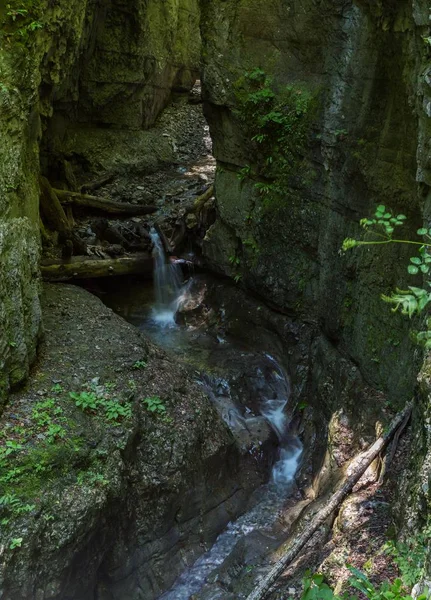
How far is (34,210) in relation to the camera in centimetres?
776

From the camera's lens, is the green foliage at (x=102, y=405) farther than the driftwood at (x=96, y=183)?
No

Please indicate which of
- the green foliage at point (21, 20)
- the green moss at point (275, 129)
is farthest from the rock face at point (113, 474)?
the green foliage at point (21, 20)

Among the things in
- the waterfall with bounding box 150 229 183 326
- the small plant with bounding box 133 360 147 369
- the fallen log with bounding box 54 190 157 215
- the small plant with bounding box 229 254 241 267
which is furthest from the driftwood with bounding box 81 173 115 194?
the small plant with bounding box 133 360 147 369

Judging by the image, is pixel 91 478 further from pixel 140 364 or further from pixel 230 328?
pixel 230 328

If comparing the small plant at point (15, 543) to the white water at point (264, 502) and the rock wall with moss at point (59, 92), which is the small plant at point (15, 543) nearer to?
the rock wall with moss at point (59, 92)

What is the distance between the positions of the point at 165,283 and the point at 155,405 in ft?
16.4

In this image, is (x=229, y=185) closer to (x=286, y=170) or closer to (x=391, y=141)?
(x=286, y=170)

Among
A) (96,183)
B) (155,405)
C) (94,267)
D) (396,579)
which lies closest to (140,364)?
(155,405)

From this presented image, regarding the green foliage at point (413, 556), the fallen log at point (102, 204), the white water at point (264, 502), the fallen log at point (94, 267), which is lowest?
the white water at point (264, 502)

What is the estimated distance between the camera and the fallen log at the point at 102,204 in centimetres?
1255

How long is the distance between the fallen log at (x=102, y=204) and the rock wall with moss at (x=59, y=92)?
1060 mm

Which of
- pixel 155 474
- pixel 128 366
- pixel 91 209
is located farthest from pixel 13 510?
pixel 91 209

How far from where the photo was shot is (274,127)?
927 cm

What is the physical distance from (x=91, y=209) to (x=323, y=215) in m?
6.40
